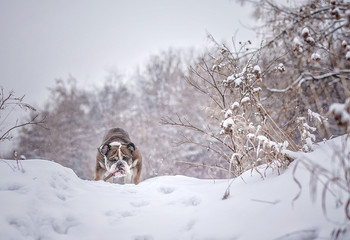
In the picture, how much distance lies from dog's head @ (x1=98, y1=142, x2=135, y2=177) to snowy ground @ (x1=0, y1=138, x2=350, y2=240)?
9.35ft

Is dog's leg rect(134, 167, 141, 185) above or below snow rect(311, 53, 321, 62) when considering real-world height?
below

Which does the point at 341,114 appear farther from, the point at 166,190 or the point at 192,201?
the point at 166,190

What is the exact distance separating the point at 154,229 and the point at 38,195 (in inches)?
45.8

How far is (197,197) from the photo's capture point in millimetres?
2502

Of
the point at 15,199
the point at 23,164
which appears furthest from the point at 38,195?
the point at 23,164

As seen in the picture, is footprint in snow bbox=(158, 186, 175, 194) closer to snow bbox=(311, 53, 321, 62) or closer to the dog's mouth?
snow bbox=(311, 53, 321, 62)

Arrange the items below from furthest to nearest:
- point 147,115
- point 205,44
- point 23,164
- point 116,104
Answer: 1. point 116,104
2. point 147,115
3. point 205,44
4. point 23,164

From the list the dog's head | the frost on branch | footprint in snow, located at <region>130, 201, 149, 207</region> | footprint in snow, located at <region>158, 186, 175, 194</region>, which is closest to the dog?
the dog's head

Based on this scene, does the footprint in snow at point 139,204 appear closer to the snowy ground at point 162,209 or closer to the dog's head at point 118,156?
the snowy ground at point 162,209

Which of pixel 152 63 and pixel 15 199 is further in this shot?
pixel 152 63

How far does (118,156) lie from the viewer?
6.05 metres

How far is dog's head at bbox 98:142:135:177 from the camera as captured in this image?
5.81m

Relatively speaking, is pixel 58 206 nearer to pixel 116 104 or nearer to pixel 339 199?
pixel 339 199

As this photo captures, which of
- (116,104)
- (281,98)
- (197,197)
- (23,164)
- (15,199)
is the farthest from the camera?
(116,104)
